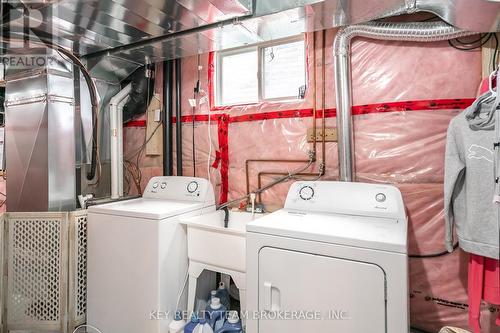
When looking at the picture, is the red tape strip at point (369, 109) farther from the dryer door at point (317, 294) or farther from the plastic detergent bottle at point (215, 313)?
the plastic detergent bottle at point (215, 313)

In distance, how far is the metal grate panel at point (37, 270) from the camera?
6.51 ft

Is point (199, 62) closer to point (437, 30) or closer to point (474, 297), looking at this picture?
point (437, 30)

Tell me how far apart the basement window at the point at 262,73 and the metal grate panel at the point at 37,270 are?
1.67m

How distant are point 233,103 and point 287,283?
1.69 m

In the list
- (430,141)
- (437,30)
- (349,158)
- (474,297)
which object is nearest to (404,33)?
(437,30)

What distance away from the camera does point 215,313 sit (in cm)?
185

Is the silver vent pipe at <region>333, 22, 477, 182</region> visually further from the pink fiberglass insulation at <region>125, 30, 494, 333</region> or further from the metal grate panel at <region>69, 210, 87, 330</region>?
the metal grate panel at <region>69, 210, 87, 330</region>

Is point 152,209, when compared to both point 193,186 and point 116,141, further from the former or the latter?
point 116,141

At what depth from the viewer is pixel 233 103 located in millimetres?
2555

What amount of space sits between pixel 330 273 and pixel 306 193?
2.22 ft

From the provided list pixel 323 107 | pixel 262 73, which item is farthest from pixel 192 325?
pixel 262 73

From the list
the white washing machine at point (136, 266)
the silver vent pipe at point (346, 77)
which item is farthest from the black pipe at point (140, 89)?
the silver vent pipe at point (346, 77)

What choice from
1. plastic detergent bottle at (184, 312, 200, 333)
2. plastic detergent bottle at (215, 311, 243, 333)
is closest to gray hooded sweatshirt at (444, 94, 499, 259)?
plastic detergent bottle at (215, 311, 243, 333)

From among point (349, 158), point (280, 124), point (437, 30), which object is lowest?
point (349, 158)
